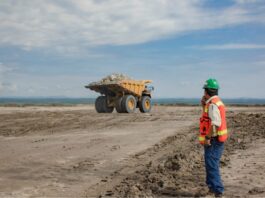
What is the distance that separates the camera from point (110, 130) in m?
18.1

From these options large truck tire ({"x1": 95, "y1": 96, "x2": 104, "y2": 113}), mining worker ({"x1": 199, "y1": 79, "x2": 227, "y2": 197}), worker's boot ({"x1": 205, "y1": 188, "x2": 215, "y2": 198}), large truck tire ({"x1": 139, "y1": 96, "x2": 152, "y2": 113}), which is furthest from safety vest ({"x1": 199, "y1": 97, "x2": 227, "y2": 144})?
large truck tire ({"x1": 139, "y1": 96, "x2": 152, "y2": 113})

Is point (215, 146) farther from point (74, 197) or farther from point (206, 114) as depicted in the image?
point (74, 197)

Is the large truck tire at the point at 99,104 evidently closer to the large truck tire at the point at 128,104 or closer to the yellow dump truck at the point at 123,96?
the yellow dump truck at the point at 123,96

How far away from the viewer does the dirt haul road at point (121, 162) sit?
7.96 m

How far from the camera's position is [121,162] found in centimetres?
1066

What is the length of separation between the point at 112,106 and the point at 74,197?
20635 millimetres

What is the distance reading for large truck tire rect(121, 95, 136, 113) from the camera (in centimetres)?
2675

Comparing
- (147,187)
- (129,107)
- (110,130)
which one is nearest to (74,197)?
(147,187)

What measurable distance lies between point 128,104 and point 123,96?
0.59 meters

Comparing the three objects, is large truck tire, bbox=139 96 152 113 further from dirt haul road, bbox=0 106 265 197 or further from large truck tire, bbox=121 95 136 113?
dirt haul road, bbox=0 106 265 197

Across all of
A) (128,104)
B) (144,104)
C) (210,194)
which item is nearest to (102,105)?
(128,104)

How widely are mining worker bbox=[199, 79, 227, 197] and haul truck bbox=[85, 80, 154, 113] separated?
1881 centimetres

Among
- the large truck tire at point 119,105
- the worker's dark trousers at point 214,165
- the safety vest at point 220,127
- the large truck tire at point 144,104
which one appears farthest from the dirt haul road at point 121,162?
the large truck tire at point 144,104

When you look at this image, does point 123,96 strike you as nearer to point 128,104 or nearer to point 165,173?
point 128,104
